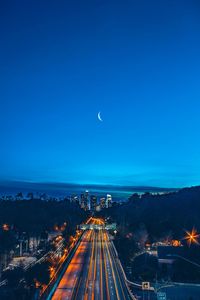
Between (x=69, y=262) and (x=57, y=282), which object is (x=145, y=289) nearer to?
(x=57, y=282)

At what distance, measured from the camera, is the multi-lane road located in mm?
19844

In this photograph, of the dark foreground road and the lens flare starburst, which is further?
the lens flare starburst

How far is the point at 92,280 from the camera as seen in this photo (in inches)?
926

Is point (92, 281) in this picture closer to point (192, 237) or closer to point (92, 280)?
point (92, 280)

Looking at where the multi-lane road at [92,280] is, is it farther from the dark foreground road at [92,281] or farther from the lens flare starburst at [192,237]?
the lens flare starburst at [192,237]

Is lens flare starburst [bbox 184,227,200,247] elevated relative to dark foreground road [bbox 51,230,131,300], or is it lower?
elevated

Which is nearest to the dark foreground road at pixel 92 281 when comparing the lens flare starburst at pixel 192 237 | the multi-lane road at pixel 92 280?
the multi-lane road at pixel 92 280

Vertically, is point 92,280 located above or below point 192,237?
below

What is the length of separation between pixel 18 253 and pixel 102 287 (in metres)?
16.4

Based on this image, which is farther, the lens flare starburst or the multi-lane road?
the lens flare starburst

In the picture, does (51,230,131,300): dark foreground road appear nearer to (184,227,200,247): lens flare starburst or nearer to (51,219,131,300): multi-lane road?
(51,219,131,300): multi-lane road

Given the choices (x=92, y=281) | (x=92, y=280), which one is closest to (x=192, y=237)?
(x=92, y=280)

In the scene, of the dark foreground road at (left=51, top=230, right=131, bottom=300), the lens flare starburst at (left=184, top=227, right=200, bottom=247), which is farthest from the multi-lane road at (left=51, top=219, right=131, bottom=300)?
the lens flare starburst at (left=184, top=227, right=200, bottom=247)

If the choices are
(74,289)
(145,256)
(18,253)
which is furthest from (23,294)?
(18,253)
